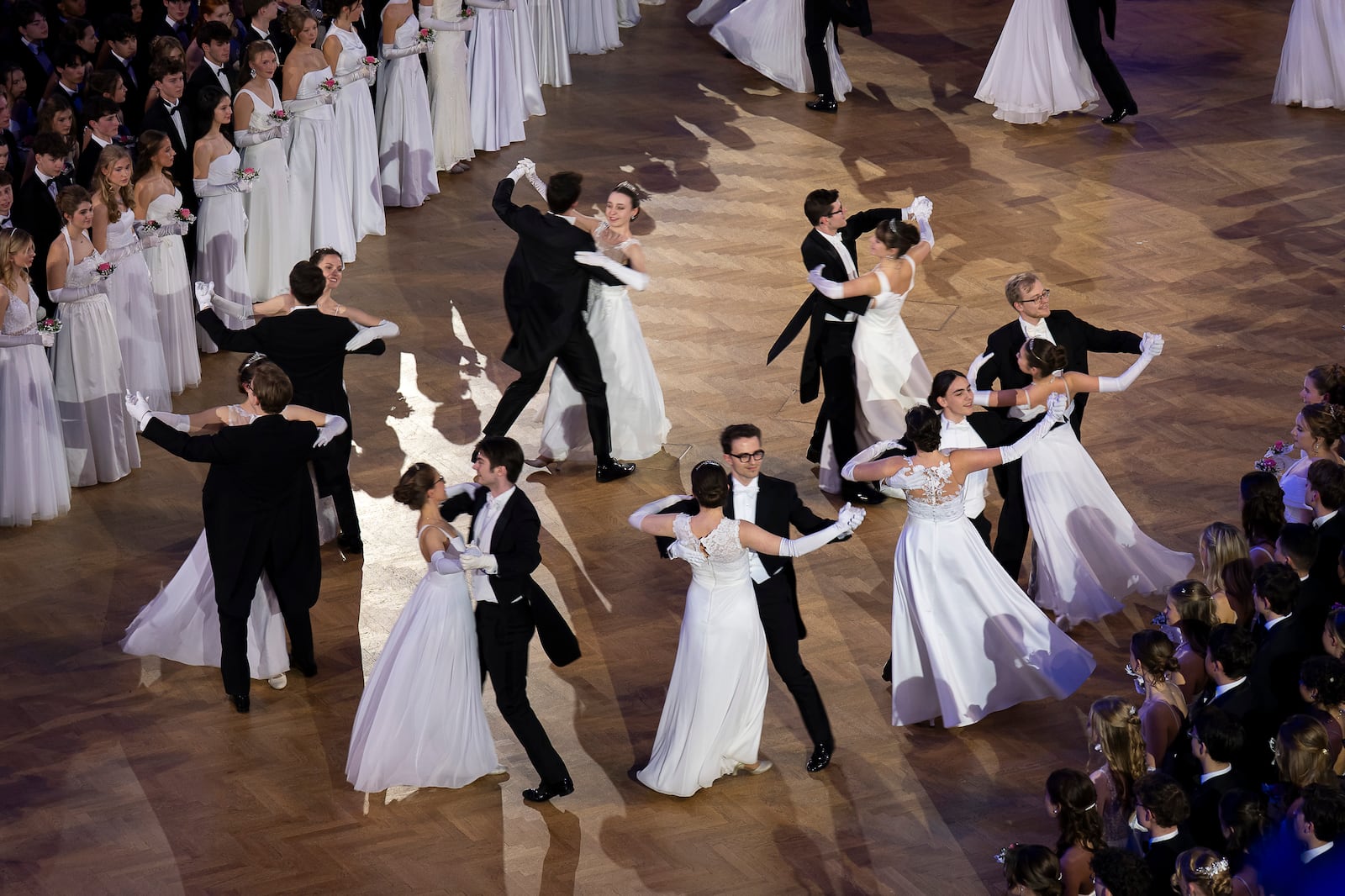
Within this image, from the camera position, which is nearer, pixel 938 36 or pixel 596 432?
pixel 596 432

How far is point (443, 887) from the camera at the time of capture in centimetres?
573

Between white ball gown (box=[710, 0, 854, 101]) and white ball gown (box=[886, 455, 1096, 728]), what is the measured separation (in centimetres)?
731

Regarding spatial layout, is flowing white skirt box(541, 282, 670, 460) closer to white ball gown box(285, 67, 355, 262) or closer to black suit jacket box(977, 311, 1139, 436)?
black suit jacket box(977, 311, 1139, 436)

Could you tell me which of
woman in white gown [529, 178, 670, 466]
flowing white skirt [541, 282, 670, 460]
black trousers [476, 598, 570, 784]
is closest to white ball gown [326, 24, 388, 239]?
woman in white gown [529, 178, 670, 466]

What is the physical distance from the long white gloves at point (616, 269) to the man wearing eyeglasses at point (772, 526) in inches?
80.0

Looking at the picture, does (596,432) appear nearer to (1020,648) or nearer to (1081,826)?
(1020,648)

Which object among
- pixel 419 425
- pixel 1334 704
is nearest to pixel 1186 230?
pixel 419 425

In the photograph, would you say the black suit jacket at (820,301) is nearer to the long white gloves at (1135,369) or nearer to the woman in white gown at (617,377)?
the woman in white gown at (617,377)

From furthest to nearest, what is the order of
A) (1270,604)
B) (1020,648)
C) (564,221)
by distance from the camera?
(564,221)
(1020,648)
(1270,604)

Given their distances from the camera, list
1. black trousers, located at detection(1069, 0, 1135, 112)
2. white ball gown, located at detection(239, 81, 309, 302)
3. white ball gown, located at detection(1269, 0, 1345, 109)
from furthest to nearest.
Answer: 1. white ball gown, located at detection(1269, 0, 1345, 109)
2. black trousers, located at detection(1069, 0, 1135, 112)
3. white ball gown, located at detection(239, 81, 309, 302)

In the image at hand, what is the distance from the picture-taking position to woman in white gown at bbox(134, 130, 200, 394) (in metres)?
8.34

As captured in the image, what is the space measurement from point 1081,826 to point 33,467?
5111 mm

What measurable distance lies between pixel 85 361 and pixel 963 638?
4.36 m

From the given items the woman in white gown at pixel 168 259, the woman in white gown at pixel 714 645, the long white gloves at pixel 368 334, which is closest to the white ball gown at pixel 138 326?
the woman in white gown at pixel 168 259
